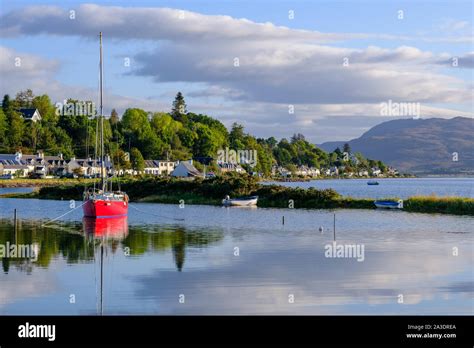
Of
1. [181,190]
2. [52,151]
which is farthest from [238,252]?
[52,151]

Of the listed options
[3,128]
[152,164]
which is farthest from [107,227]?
[3,128]

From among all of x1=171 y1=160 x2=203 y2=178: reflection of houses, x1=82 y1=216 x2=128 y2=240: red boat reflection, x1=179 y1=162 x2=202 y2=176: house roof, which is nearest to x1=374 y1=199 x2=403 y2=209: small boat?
x1=82 y1=216 x2=128 y2=240: red boat reflection

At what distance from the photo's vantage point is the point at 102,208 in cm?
5738

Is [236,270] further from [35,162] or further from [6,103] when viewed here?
[6,103]

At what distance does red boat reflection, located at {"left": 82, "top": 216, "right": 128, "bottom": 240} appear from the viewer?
46594mm

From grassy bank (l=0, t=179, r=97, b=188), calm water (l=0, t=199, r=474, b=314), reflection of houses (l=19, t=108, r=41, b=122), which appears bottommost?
calm water (l=0, t=199, r=474, b=314)

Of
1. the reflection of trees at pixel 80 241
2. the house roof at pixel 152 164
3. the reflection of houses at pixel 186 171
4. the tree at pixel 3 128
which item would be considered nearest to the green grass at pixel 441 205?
Answer: the reflection of trees at pixel 80 241

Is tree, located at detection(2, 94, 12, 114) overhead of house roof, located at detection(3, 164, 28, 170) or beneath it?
overhead

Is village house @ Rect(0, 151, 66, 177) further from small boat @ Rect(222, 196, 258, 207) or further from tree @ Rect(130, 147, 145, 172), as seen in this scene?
small boat @ Rect(222, 196, 258, 207)

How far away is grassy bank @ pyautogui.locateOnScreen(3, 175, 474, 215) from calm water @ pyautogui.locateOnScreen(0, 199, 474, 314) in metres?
17.9

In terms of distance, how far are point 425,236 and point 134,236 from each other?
19186 millimetres

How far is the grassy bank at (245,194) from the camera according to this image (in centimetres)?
7200

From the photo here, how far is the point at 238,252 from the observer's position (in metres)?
37.5

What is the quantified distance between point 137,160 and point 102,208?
118 metres
